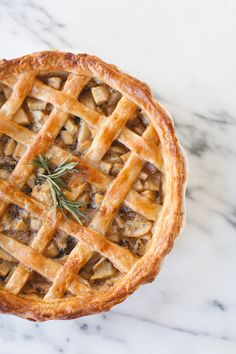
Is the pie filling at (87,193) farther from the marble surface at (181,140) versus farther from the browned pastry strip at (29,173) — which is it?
the marble surface at (181,140)

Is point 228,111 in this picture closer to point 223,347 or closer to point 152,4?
point 152,4

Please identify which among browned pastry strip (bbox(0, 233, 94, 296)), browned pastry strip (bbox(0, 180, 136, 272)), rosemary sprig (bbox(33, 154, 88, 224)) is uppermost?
rosemary sprig (bbox(33, 154, 88, 224))

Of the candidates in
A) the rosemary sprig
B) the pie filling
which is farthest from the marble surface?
the rosemary sprig

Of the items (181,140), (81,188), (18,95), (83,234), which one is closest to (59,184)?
(81,188)

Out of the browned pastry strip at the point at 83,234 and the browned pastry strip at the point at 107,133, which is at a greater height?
Answer: the browned pastry strip at the point at 107,133

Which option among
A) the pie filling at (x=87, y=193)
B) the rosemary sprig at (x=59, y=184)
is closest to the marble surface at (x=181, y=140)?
the pie filling at (x=87, y=193)

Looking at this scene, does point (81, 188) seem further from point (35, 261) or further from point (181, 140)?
point (181, 140)

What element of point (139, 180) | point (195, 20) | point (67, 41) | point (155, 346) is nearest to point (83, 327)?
point (155, 346)

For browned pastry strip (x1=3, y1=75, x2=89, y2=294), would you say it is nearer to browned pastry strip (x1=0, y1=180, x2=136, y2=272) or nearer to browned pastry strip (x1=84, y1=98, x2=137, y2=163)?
browned pastry strip (x1=0, y1=180, x2=136, y2=272)
